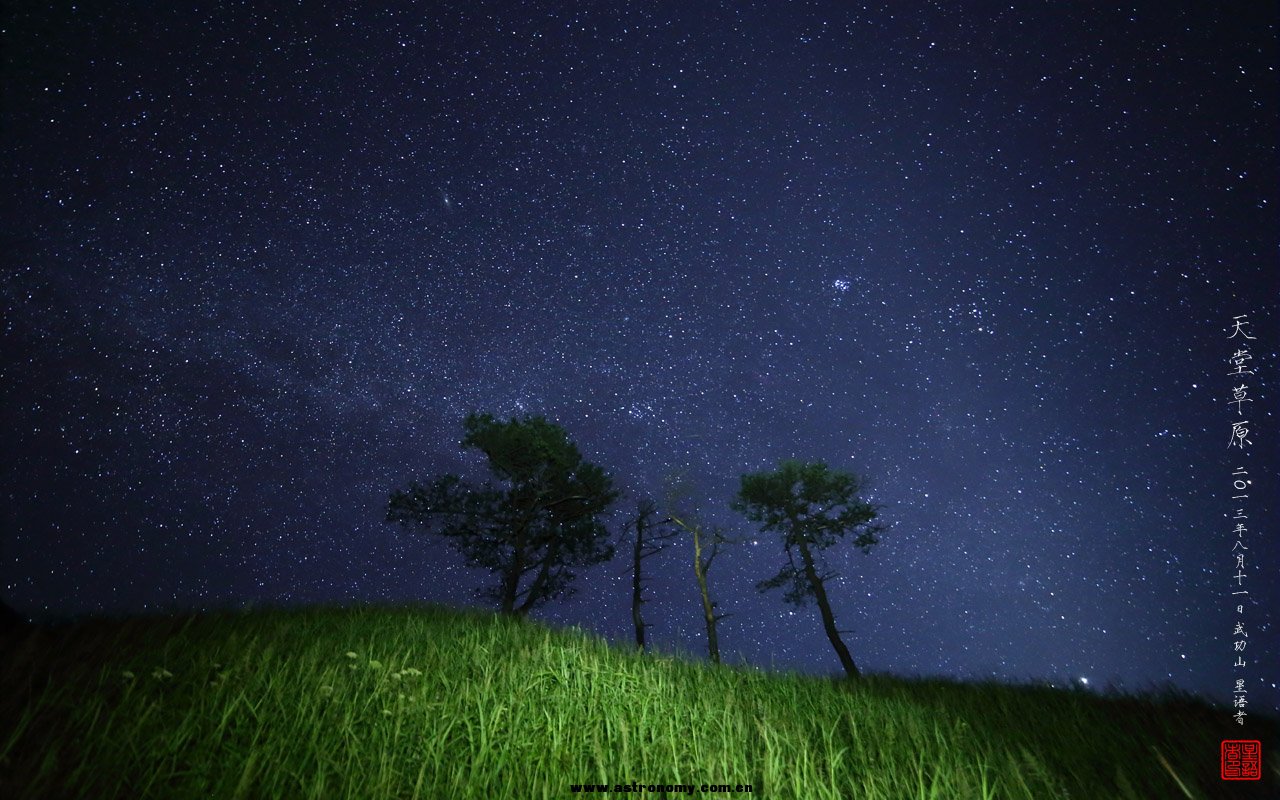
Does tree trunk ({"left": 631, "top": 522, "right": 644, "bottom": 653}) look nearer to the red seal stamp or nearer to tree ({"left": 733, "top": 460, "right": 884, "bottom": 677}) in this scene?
tree ({"left": 733, "top": 460, "right": 884, "bottom": 677})

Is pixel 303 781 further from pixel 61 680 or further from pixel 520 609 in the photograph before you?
pixel 520 609

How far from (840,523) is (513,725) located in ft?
57.2

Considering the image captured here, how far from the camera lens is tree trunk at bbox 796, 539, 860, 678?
1593cm

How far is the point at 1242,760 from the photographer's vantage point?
14.9 feet

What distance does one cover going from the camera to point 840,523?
60.0ft

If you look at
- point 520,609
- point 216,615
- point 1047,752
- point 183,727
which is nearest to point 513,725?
point 183,727

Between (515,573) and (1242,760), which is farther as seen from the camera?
(515,573)

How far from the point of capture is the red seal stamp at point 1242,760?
4.26 metres

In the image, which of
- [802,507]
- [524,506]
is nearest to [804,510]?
[802,507]

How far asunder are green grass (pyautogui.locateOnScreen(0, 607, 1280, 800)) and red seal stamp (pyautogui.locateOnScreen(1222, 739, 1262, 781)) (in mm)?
130

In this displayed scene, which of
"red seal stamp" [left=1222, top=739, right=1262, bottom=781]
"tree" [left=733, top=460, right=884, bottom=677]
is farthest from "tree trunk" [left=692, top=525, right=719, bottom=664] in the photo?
"red seal stamp" [left=1222, top=739, right=1262, bottom=781]

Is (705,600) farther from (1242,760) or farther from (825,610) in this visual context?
(1242,760)

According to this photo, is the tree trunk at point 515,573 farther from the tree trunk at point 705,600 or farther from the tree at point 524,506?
the tree trunk at point 705,600

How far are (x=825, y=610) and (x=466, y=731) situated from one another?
54.3 ft
